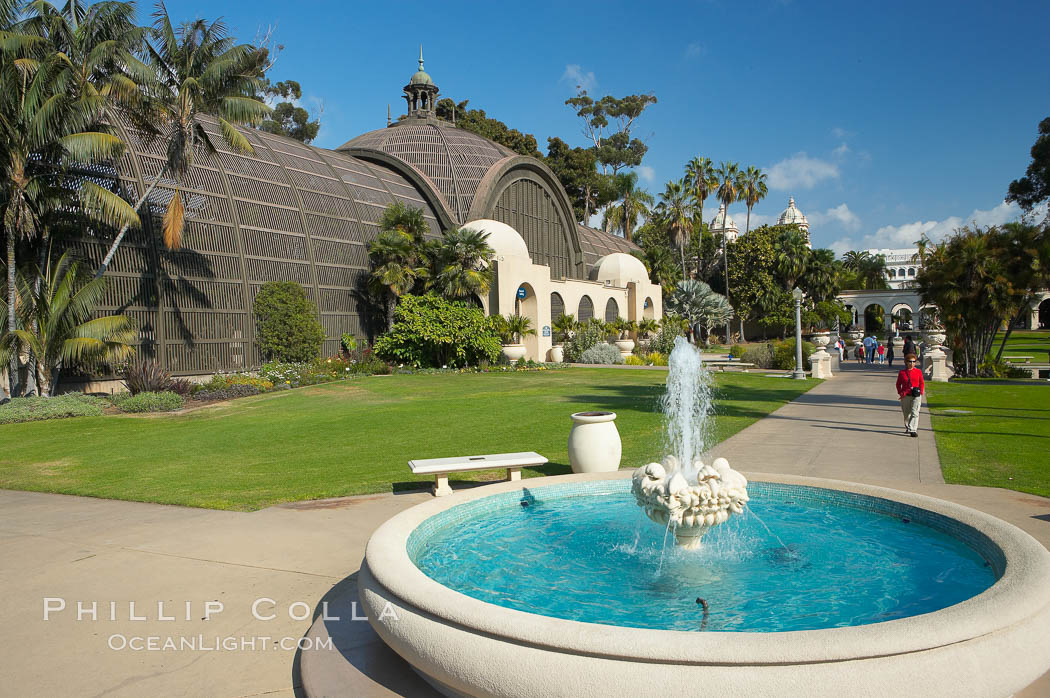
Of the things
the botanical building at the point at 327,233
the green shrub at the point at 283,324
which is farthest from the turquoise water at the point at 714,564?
the green shrub at the point at 283,324

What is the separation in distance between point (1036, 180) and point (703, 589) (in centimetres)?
4532

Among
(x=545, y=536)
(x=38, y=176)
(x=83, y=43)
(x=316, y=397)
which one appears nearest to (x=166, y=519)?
(x=545, y=536)

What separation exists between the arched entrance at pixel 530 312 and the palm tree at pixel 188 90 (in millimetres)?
15723

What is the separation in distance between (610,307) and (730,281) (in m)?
26.1

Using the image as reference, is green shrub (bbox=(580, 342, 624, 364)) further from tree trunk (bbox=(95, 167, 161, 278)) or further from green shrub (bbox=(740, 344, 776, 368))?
tree trunk (bbox=(95, 167, 161, 278))

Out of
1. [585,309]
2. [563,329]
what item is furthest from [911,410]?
[585,309]

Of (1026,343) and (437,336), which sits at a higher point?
(437,336)

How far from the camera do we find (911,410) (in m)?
12.4

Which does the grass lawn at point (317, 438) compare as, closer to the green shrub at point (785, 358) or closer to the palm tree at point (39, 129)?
the palm tree at point (39, 129)

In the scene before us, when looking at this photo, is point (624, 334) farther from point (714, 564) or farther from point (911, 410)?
point (714, 564)

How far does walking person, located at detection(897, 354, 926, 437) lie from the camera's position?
12.2 meters

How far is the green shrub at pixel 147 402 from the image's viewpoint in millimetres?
18625

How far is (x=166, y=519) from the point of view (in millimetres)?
7617

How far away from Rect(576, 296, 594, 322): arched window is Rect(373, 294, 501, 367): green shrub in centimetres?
1266
